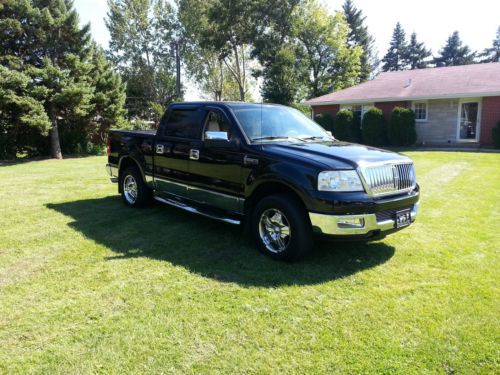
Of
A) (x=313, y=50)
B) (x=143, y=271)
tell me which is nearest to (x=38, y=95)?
(x=143, y=271)

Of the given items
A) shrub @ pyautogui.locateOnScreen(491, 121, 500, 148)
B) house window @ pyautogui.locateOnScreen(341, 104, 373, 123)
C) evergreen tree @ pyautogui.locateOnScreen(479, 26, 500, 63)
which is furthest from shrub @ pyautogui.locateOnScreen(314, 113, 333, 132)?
evergreen tree @ pyautogui.locateOnScreen(479, 26, 500, 63)

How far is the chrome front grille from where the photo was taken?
4.23 meters

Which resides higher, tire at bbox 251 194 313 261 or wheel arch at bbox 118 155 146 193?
wheel arch at bbox 118 155 146 193

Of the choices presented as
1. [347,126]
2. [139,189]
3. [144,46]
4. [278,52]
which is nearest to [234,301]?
[139,189]

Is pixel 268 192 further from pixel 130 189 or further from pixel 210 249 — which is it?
pixel 130 189

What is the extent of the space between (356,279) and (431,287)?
73cm

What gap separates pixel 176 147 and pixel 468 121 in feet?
65.9

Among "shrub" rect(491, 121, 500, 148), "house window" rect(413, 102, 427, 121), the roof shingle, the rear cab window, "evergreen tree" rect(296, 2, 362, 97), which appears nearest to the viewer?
the rear cab window

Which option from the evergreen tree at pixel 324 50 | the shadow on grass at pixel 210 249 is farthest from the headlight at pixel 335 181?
the evergreen tree at pixel 324 50

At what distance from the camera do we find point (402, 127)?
20.2 m

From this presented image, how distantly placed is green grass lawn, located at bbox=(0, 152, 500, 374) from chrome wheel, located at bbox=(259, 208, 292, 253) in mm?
240

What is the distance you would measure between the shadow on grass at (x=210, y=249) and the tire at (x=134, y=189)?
0.94 feet

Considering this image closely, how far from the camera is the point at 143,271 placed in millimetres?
4234

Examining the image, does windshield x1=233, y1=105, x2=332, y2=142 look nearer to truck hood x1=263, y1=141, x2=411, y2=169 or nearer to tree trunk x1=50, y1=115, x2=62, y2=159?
truck hood x1=263, y1=141, x2=411, y2=169
